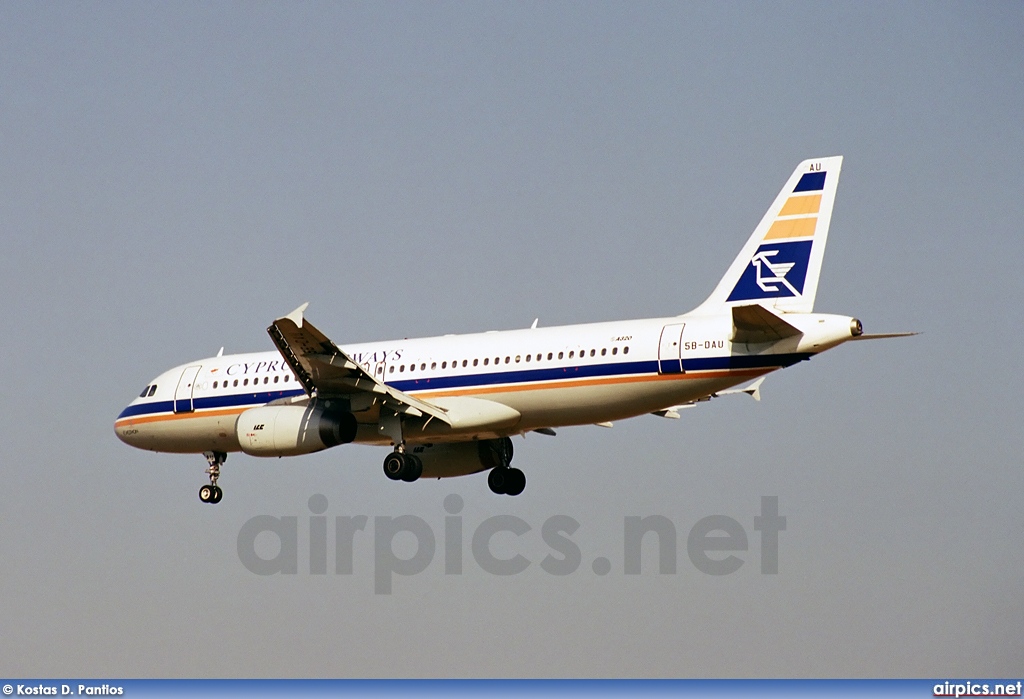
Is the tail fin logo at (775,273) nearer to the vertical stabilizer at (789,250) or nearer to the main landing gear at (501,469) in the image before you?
the vertical stabilizer at (789,250)

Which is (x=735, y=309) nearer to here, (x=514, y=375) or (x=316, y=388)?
(x=514, y=375)

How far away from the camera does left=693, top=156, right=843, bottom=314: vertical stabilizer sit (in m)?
38.3

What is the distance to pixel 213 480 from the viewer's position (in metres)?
45.9

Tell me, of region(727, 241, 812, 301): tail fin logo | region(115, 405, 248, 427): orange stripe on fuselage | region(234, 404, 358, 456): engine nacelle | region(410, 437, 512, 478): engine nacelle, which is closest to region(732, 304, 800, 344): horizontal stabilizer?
region(727, 241, 812, 301): tail fin logo

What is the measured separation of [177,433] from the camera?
45.6 m

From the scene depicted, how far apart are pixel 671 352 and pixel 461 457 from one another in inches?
347

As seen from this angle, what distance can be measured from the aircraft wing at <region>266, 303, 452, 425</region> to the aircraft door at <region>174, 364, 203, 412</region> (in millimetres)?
4723

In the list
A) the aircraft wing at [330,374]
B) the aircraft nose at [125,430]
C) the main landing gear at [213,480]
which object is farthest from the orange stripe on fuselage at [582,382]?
the aircraft nose at [125,430]

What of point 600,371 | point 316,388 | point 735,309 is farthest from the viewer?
point 316,388

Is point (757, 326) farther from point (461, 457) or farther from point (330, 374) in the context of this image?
point (461, 457)

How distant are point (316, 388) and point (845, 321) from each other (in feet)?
42.6

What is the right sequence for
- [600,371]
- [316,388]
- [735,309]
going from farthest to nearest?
[316,388] → [600,371] → [735,309]

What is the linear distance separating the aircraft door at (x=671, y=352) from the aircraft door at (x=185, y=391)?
13.7 meters

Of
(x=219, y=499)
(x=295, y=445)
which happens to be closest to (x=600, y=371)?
(x=295, y=445)
